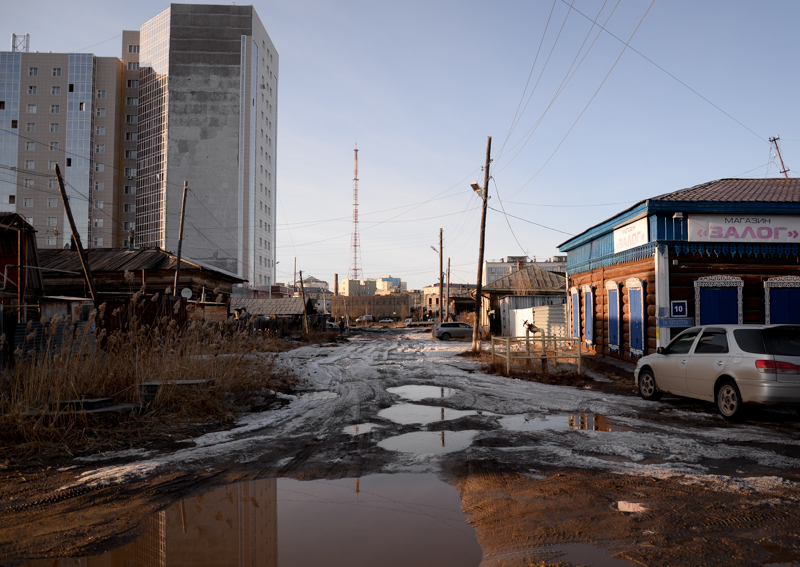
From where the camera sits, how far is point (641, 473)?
511 centimetres

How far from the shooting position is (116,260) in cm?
3009

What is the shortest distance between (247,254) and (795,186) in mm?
73212

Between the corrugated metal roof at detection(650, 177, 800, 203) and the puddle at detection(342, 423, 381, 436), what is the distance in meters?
12.0

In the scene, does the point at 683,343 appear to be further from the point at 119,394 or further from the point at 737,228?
the point at 119,394

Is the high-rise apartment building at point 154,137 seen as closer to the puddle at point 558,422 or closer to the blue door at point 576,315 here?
the blue door at point 576,315

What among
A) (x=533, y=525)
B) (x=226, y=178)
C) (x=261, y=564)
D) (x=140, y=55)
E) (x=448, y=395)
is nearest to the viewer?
(x=261, y=564)

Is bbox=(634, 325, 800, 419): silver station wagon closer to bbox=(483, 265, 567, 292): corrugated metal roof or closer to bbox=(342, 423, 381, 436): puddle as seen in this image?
bbox=(342, 423, 381, 436): puddle

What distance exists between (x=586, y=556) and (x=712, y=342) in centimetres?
712

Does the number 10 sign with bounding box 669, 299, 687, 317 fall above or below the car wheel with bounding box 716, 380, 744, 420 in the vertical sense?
above

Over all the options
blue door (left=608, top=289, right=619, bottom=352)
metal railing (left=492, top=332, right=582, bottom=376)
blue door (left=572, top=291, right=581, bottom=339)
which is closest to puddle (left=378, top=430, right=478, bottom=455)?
metal railing (left=492, top=332, right=582, bottom=376)

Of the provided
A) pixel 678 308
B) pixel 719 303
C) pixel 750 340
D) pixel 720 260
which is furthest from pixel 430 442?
pixel 720 260

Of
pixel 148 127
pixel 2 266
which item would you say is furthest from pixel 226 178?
pixel 2 266

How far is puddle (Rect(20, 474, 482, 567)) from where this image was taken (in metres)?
3.45

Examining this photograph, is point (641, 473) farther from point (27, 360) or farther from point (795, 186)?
point (795, 186)
